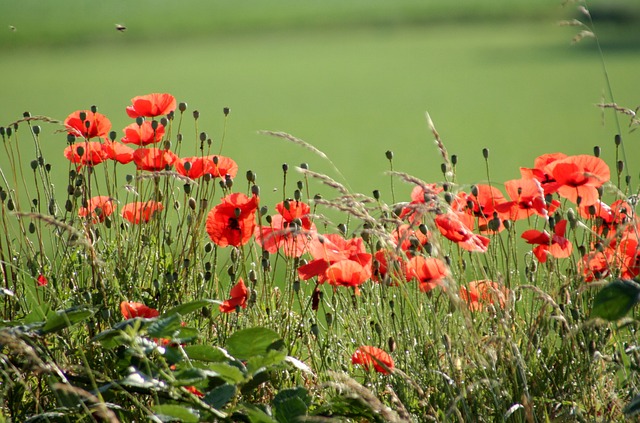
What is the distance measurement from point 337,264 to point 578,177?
1.24 ft

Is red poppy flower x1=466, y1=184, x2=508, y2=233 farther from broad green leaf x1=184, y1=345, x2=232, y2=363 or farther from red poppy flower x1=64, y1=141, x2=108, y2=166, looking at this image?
red poppy flower x1=64, y1=141, x2=108, y2=166

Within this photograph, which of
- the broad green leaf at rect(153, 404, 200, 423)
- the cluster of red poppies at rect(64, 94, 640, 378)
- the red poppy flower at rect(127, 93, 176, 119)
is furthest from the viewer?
the red poppy flower at rect(127, 93, 176, 119)

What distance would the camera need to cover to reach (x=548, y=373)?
3.96 ft

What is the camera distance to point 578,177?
128 centimetres

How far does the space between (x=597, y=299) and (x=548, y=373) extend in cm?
35

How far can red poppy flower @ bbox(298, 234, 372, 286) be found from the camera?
119cm

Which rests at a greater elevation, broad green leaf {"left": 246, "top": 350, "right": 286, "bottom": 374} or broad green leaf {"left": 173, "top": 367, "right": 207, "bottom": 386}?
broad green leaf {"left": 246, "top": 350, "right": 286, "bottom": 374}

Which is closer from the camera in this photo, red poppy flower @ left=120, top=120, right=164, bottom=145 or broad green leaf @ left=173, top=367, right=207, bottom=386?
broad green leaf @ left=173, top=367, right=207, bottom=386

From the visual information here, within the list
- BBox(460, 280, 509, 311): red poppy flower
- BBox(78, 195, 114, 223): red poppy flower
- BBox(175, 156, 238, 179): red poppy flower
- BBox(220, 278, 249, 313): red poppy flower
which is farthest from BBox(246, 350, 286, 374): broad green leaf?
BBox(78, 195, 114, 223): red poppy flower

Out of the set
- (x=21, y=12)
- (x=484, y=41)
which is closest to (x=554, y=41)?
(x=484, y=41)

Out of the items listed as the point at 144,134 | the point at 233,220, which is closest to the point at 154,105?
the point at 144,134

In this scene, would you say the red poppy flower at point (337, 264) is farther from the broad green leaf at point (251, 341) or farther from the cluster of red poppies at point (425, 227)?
the broad green leaf at point (251, 341)

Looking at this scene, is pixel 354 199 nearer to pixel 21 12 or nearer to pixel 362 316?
pixel 362 316

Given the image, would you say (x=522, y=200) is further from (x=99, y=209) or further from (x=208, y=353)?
(x=99, y=209)
